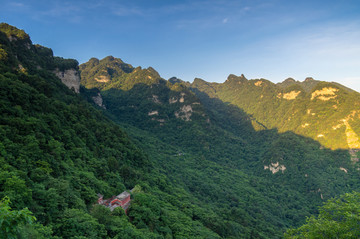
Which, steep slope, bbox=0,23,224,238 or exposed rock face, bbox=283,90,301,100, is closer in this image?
steep slope, bbox=0,23,224,238

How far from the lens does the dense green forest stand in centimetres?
1717

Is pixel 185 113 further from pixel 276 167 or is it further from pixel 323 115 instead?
pixel 323 115

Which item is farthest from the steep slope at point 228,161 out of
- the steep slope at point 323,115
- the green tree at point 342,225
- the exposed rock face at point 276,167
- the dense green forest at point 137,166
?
the green tree at point 342,225

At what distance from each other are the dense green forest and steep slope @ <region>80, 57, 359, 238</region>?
506 mm

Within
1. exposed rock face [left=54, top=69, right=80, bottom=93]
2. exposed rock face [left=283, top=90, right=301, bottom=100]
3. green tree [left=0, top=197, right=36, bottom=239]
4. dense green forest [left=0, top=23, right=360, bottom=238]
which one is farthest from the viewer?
exposed rock face [left=283, top=90, right=301, bottom=100]

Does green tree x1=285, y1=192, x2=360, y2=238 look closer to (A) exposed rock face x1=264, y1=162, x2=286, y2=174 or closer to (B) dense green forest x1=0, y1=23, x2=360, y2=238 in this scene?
(B) dense green forest x1=0, y1=23, x2=360, y2=238

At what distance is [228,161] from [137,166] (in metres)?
69.9

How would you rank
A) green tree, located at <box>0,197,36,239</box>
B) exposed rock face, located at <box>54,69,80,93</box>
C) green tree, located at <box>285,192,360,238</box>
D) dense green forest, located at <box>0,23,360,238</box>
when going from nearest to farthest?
green tree, located at <box>0,197,36,239</box> < green tree, located at <box>285,192,360,238</box> < dense green forest, located at <box>0,23,360,238</box> < exposed rock face, located at <box>54,69,80,93</box>

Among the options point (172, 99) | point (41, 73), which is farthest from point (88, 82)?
point (41, 73)

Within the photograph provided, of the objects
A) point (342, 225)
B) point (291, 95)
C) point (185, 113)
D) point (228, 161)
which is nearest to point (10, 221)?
point (342, 225)

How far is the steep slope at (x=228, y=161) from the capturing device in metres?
61.4

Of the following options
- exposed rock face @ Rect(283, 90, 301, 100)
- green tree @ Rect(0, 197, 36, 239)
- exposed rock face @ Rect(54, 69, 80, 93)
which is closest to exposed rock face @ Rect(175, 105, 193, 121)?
exposed rock face @ Rect(54, 69, 80, 93)

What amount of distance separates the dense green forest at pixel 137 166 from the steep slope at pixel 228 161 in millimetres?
506

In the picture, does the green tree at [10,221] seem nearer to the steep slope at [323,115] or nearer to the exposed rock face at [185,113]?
the exposed rock face at [185,113]
